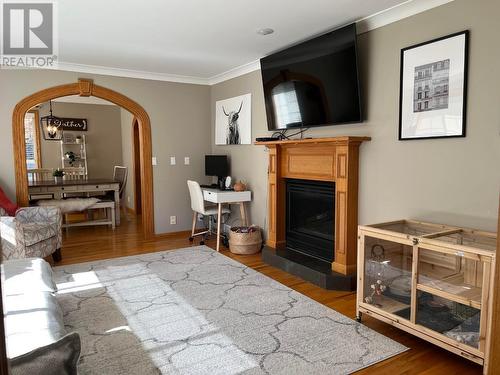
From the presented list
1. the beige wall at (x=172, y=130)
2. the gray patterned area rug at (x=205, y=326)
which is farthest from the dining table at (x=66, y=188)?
the gray patterned area rug at (x=205, y=326)

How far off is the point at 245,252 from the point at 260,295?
4.37 ft

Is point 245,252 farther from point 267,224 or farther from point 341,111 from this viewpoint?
point 341,111

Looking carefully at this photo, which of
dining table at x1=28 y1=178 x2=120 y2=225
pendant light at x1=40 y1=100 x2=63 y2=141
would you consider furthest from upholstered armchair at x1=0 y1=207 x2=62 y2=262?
pendant light at x1=40 y1=100 x2=63 y2=141

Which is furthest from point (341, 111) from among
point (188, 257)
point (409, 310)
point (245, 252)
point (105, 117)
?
point (105, 117)

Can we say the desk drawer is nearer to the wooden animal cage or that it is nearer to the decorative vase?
the decorative vase

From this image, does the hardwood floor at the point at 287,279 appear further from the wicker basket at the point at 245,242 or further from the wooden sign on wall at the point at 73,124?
the wooden sign on wall at the point at 73,124

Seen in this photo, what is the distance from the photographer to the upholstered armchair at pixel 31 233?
3549 millimetres

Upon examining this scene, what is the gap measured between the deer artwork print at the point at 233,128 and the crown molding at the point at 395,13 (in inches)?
85.2

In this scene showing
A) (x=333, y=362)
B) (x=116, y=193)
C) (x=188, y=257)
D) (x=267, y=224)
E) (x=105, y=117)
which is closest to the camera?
(x=333, y=362)

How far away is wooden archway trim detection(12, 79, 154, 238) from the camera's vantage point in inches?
176

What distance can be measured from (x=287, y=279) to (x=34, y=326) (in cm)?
235

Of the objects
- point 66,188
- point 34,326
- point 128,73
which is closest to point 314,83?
point 128,73

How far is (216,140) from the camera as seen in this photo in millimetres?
5699

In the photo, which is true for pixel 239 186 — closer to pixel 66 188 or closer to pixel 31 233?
pixel 31 233
